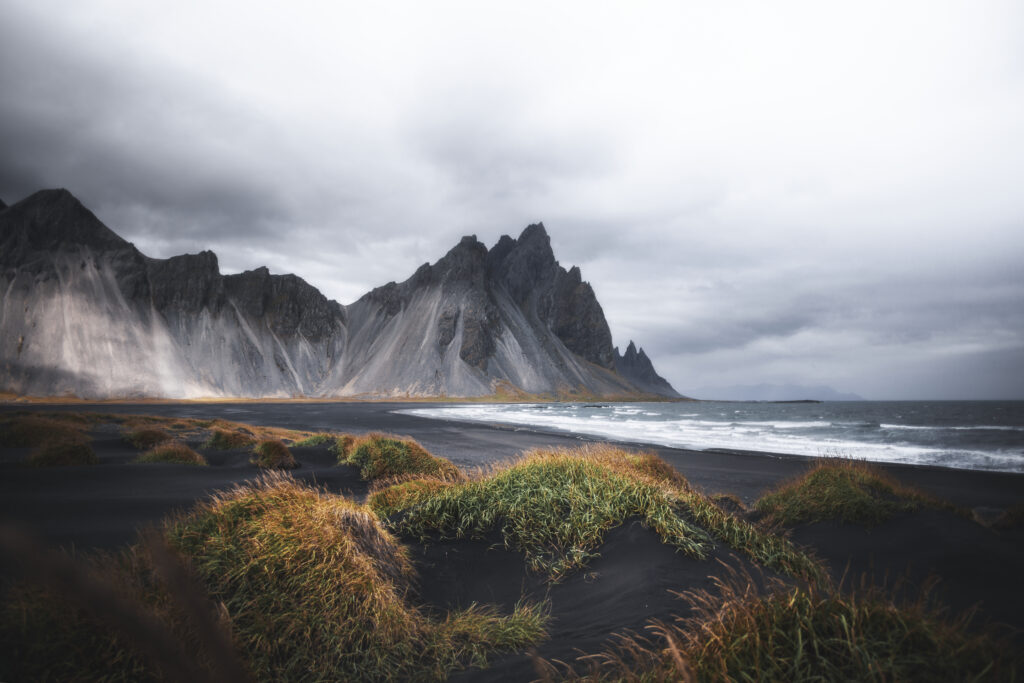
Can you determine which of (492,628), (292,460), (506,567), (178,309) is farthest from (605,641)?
(178,309)

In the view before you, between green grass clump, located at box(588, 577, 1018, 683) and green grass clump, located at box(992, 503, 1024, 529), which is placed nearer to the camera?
green grass clump, located at box(588, 577, 1018, 683)

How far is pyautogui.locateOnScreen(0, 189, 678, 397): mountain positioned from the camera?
325 ft

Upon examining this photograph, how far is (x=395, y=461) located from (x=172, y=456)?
7.78 m

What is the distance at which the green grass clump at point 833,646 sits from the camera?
306 centimetres

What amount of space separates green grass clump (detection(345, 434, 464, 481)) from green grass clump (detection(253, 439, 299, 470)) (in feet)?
6.91

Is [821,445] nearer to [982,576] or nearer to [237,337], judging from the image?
[982,576]

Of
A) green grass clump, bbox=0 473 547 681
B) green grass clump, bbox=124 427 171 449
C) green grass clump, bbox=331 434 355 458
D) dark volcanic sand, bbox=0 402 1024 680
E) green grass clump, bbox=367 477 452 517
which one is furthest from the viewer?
green grass clump, bbox=124 427 171 449

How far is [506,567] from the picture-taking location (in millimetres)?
7160

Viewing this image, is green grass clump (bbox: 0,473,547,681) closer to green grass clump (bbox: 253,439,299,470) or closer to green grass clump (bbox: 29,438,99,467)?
green grass clump (bbox: 29,438,99,467)

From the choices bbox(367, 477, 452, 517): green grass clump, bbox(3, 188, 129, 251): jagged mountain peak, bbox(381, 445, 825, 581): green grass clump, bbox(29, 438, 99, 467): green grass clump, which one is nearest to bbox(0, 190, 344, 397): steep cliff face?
bbox(3, 188, 129, 251): jagged mountain peak

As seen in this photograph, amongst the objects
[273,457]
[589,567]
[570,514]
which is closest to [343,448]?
[273,457]

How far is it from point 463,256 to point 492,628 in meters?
164

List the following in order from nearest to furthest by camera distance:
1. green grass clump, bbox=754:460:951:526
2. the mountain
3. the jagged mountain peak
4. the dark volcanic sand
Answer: the dark volcanic sand < green grass clump, bbox=754:460:951:526 < the mountain < the jagged mountain peak

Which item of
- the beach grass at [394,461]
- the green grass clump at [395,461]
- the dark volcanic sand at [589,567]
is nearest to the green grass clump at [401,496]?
the dark volcanic sand at [589,567]
